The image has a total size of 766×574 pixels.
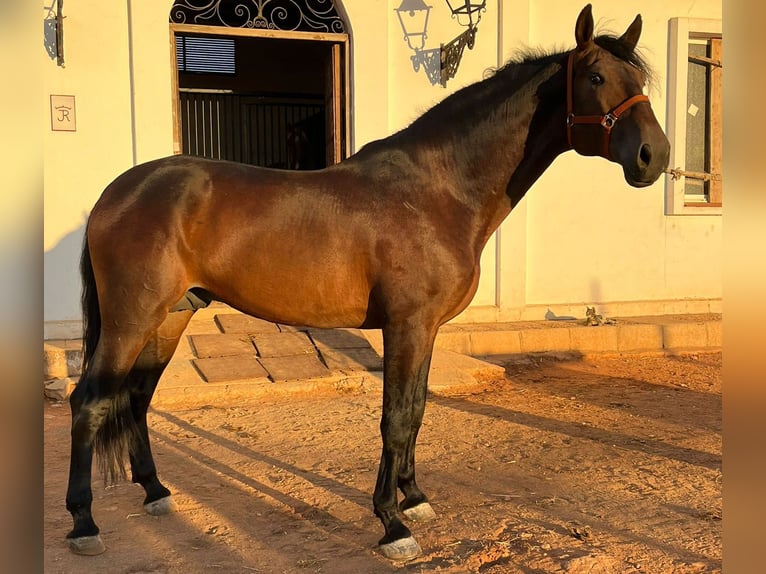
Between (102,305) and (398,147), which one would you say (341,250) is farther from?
(102,305)

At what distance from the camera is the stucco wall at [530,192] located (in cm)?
597

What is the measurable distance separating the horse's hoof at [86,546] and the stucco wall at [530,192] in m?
3.69

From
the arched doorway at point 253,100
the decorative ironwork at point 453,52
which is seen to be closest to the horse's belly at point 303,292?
the decorative ironwork at point 453,52

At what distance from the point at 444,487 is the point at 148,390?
1614 millimetres

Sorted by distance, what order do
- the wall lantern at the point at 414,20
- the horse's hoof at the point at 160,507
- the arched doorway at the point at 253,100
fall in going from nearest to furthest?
the horse's hoof at the point at 160,507
the wall lantern at the point at 414,20
the arched doorway at the point at 253,100

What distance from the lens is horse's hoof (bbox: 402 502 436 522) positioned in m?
3.03

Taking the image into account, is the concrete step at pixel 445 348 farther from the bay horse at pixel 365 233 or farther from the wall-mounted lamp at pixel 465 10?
the wall-mounted lamp at pixel 465 10

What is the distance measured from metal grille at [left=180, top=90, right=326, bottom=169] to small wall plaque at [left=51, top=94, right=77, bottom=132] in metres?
4.06

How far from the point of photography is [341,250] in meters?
2.82

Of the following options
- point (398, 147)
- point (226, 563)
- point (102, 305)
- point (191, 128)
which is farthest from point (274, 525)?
point (191, 128)

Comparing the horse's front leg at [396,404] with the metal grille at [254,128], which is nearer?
the horse's front leg at [396,404]

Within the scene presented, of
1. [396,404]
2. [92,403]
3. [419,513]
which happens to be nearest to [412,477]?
[419,513]

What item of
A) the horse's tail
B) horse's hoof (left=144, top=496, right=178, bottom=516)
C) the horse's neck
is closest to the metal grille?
the horse's tail

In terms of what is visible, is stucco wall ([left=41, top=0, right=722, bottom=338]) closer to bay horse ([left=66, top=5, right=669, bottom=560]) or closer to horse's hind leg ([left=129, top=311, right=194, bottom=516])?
bay horse ([left=66, top=5, right=669, bottom=560])
